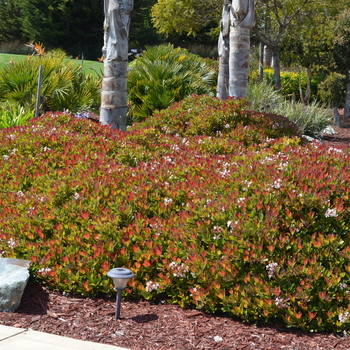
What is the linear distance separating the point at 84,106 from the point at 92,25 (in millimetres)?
30607

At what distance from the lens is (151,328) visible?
372 centimetres

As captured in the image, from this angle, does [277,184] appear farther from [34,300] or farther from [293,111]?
[293,111]

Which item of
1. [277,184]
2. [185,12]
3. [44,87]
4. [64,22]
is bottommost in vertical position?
[277,184]

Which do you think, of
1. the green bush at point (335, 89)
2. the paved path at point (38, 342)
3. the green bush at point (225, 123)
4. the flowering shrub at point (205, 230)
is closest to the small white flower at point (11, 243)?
the flowering shrub at point (205, 230)

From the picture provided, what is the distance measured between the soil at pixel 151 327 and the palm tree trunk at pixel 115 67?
543 cm

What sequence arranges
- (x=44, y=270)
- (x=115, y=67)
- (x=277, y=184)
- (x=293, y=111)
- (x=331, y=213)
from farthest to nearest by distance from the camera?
(x=293, y=111)
(x=115, y=67)
(x=44, y=270)
(x=277, y=184)
(x=331, y=213)

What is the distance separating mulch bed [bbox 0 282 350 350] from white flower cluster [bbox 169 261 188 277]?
0.29 m

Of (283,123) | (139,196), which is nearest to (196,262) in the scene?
(139,196)

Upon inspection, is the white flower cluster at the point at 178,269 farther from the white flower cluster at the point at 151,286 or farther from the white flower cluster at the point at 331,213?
the white flower cluster at the point at 331,213

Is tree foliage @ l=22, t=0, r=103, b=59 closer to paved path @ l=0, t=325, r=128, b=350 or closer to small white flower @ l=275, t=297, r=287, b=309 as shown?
paved path @ l=0, t=325, r=128, b=350

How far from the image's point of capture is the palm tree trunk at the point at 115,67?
9.20m

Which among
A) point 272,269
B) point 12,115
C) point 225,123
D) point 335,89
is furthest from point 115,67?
point 335,89

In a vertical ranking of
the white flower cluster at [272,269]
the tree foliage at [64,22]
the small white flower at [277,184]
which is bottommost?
the white flower cluster at [272,269]

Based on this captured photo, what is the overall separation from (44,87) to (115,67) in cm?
345
